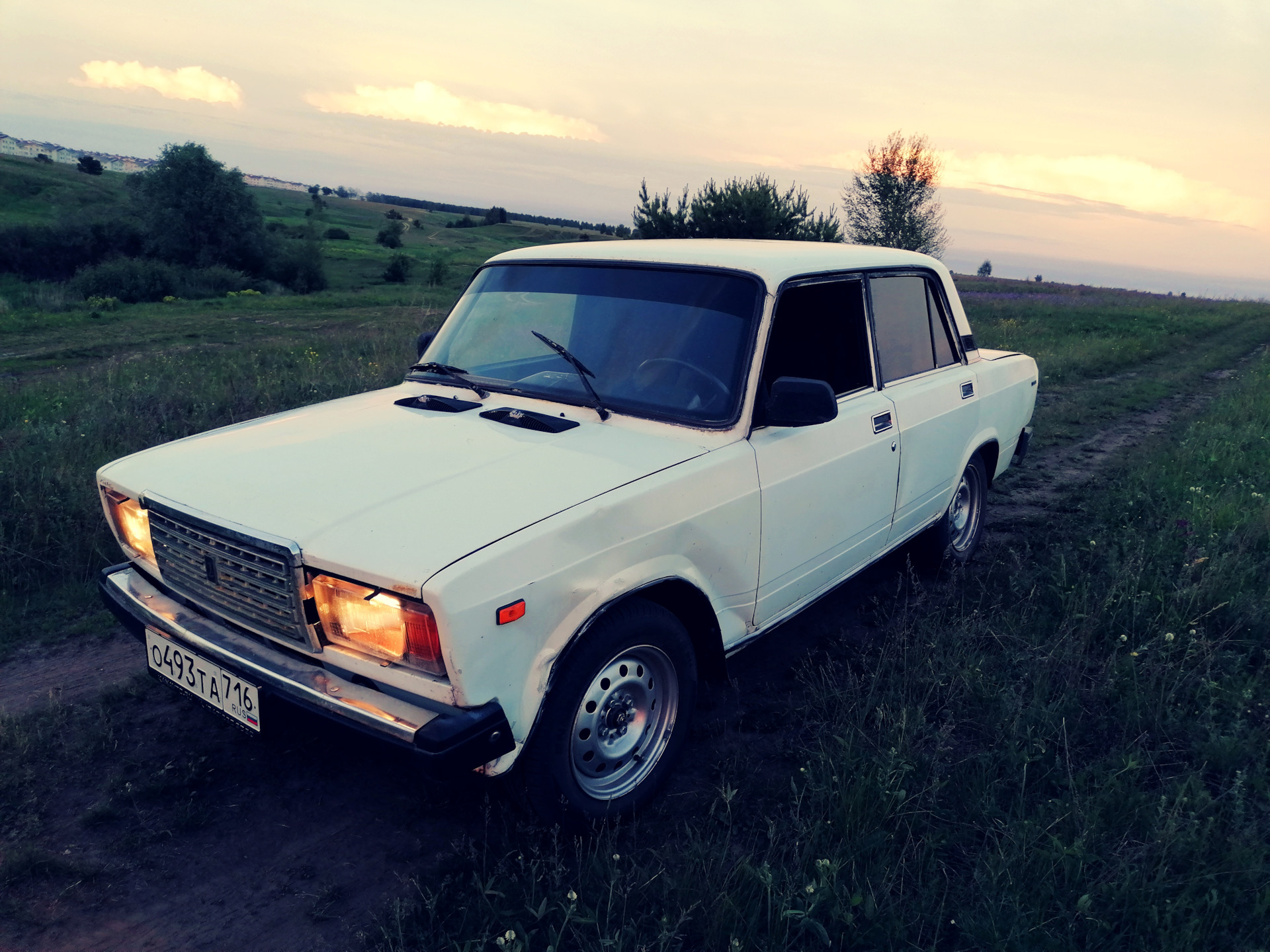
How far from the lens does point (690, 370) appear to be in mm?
3002

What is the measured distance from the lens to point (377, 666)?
2137 millimetres

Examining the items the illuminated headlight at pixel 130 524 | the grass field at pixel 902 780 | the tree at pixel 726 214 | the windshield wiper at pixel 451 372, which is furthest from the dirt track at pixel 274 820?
the tree at pixel 726 214

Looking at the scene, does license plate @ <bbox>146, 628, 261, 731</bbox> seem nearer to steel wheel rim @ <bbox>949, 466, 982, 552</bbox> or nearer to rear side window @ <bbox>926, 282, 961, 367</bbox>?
rear side window @ <bbox>926, 282, 961, 367</bbox>

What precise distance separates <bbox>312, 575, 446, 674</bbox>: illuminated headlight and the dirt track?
10.5 inches

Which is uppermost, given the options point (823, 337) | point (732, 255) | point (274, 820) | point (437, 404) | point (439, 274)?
point (732, 255)

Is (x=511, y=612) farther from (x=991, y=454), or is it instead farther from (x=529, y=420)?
(x=991, y=454)

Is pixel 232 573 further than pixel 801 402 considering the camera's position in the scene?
No

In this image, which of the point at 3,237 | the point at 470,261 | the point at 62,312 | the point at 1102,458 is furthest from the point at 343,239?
the point at 1102,458

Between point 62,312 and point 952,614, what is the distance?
25.5 metres

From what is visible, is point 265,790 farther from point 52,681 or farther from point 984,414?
point 984,414

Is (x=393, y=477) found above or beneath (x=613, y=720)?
above

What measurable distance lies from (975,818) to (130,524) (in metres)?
3.18

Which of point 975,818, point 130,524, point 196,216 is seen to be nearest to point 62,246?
point 196,216

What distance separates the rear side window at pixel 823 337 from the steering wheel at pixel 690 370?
0.18 m
